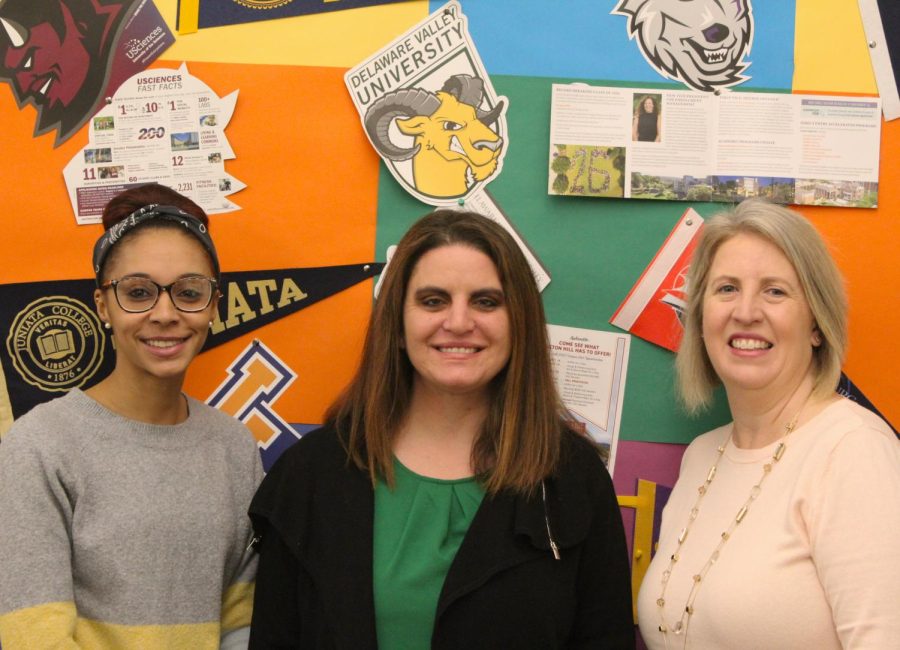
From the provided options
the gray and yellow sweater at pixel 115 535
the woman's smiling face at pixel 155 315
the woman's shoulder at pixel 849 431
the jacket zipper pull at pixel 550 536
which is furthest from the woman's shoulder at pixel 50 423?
the woman's shoulder at pixel 849 431

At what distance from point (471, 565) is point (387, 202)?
919 mm

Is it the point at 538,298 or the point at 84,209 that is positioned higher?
the point at 84,209

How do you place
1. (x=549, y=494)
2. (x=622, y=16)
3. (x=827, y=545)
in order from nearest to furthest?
(x=827, y=545) < (x=549, y=494) < (x=622, y=16)

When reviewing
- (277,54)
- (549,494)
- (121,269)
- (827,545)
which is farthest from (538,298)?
(277,54)

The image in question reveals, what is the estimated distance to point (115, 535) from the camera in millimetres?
1446

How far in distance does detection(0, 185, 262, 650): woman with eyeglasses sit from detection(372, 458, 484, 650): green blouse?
350 millimetres

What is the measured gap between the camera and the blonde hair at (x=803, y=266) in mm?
1506

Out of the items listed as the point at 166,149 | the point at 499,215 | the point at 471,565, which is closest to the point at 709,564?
the point at 471,565

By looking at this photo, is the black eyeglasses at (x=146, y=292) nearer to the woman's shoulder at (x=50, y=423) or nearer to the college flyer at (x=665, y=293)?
the woman's shoulder at (x=50, y=423)

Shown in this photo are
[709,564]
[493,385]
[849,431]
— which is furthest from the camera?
[493,385]

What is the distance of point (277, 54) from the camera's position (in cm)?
197

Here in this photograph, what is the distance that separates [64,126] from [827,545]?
1858 millimetres

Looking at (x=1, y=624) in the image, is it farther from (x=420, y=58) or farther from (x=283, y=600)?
(x=420, y=58)

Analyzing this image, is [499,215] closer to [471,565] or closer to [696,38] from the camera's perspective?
[696,38]
